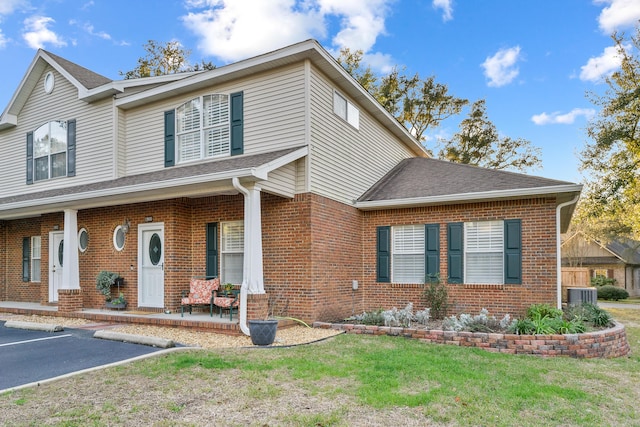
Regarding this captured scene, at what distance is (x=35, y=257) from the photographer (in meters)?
13.9

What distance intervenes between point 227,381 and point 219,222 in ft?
19.1

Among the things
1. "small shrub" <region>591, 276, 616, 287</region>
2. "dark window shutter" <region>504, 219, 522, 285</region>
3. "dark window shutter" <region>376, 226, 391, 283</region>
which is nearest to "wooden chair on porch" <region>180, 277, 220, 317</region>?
"dark window shutter" <region>376, 226, 391, 283</region>

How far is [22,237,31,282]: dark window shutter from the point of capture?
46.0 feet

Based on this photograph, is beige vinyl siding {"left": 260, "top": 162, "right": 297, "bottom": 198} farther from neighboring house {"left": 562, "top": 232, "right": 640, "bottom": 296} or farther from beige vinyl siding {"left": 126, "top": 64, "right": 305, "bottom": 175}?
neighboring house {"left": 562, "top": 232, "right": 640, "bottom": 296}

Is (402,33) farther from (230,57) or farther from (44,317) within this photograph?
(44,317)

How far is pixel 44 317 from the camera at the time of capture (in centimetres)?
1106

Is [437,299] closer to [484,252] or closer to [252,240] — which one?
[484,252]

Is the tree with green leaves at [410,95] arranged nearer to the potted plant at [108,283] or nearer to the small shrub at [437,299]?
the small shrub at [437,299]

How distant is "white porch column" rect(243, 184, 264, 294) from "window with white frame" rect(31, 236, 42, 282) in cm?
876

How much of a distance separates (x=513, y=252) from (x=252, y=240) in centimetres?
572

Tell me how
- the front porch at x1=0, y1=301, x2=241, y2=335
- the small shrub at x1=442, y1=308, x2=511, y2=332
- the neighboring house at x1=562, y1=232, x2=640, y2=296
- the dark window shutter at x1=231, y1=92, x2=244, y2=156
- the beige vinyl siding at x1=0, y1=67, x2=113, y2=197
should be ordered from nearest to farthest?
1. the small shrub at x1=442, y1=308, x2=511, y2=332
2. the front porch at x1=0, y1=301, x2=241, y2=335
3. the dark window shutter at x1=231, y1=92, x2=244, y2=156
4. the beige vinyl siding at x1=0, y1=67, x2=113, y2=197
5. the neighboring house at x1=562, y1=232, x2=640, y2=296

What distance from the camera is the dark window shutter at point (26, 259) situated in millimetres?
14031

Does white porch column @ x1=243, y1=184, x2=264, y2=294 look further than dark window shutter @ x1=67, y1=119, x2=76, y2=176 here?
No

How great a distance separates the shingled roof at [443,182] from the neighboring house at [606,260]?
69.1 feet
